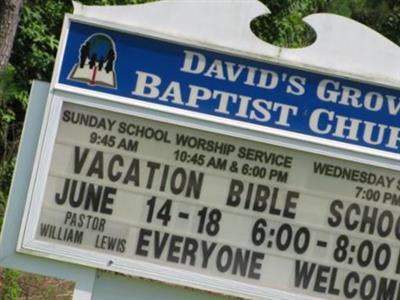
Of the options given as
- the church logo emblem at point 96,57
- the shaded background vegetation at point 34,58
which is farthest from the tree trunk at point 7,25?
the church logo emblem at point 96,57

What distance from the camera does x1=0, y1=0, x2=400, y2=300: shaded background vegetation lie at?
827cm

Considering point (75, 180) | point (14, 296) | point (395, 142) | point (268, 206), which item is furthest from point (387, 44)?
point (14, 296)

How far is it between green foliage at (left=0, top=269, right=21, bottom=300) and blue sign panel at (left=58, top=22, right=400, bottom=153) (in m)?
3.22

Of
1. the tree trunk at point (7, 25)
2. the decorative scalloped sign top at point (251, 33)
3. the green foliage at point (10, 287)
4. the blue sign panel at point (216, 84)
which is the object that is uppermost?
the tree trunk at point (7, 25)

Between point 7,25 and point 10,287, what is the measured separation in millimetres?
2693

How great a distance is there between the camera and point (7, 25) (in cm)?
943

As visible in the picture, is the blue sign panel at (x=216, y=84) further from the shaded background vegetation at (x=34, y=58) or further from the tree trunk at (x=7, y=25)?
the tree trunk at (x=7, y=25)

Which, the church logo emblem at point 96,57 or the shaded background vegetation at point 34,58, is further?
the shaded background vegetation at point 34,58

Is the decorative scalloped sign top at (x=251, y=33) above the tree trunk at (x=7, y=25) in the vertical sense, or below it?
below

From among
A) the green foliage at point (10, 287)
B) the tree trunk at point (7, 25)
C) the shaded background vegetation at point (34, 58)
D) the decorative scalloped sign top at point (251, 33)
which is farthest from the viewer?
the tree trunk at point (7, 25)

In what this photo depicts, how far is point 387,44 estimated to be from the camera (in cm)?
505

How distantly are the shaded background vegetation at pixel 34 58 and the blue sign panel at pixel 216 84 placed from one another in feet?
3.35

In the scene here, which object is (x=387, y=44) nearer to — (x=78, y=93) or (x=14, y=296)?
(x=78, y=93)

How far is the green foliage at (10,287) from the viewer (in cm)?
786
